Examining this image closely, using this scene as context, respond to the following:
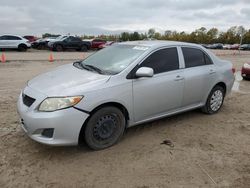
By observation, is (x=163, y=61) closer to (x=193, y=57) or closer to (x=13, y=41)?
(x=193, y=57)

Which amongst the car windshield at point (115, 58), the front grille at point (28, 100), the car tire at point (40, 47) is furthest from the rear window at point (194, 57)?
the car tire at point (40, 47)

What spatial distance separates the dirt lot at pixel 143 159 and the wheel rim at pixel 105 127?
0.24 meters

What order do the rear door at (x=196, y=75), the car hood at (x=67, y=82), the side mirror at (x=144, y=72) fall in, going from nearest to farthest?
the car hood at (x=67, y=82) < the side mirror at (x=144, y=72) < the rear door at (x=196, y=75)

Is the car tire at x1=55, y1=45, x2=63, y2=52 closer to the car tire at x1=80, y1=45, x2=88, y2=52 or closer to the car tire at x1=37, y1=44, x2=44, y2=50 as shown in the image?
the car tire at x1=80, y1=45, x2=88, y2=52

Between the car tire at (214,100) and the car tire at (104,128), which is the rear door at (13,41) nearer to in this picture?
the car tire at (214,100)

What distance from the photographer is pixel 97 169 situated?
10.9 ft

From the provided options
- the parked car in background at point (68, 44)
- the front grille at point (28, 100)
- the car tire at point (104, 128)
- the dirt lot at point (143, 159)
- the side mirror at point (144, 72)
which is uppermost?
the parked car in background at point (68, 44)

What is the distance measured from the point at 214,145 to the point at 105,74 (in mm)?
2116

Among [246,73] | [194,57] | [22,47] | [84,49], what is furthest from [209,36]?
[194,57]

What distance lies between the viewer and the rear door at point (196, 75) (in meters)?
4.77

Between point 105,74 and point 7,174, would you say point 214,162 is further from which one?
point 7,174

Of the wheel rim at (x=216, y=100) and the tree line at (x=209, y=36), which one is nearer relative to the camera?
the wheel rim at (x=216, y=100)

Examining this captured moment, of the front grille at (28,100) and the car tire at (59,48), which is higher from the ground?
the car tire at (59,48)

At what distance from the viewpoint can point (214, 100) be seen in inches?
217
